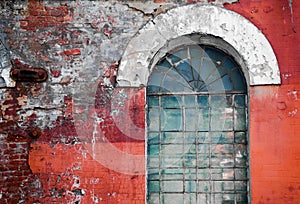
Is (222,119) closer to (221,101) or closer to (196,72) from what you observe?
(221,101)

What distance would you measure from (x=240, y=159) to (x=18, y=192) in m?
2.66

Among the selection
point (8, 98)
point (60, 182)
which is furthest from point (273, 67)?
point (8, 98)

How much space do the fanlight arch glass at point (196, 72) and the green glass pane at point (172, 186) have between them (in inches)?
44.5

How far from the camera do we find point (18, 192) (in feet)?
17.1

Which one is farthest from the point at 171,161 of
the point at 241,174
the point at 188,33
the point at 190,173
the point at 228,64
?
the point at 188,33

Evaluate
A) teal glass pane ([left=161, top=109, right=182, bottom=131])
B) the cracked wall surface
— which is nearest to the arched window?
teal glass pane ([left=161, top=109, right=182, bottom=131])

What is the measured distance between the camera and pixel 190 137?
17.9 ft

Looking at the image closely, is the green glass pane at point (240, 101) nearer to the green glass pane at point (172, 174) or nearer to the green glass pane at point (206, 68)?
the green glass pane at point (206, 68)

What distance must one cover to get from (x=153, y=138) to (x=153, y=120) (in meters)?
0.22

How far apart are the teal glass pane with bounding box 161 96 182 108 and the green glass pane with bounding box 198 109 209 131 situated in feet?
0.91

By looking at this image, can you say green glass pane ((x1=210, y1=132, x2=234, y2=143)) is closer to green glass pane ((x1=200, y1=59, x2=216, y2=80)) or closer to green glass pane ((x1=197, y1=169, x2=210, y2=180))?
green glass pane ((x1=197, y1=169, x2=210, y2=180))

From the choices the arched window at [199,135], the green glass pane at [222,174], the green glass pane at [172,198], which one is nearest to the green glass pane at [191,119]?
the arched window at [199,135]

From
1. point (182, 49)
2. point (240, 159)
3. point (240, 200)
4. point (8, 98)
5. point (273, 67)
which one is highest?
point (182, 49)

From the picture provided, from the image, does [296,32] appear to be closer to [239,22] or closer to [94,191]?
[239,22]
